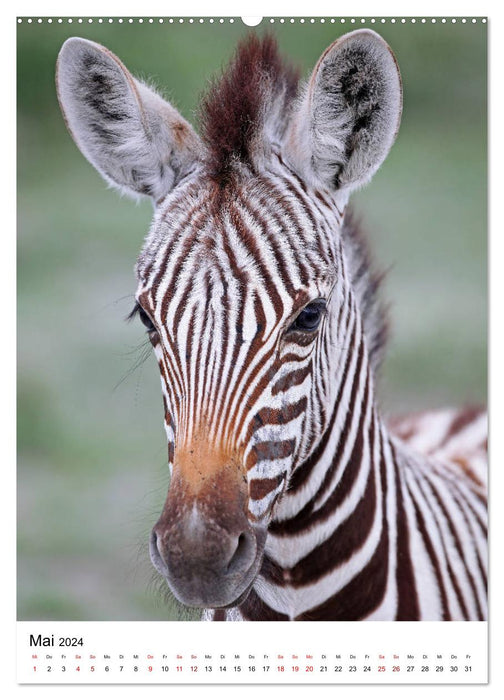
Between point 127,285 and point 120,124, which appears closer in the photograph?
point 120,124

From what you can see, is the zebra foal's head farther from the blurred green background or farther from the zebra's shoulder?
the zebra's shoulder

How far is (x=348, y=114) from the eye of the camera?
264cm

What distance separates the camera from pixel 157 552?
7.42ft

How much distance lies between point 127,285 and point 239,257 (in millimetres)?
3242

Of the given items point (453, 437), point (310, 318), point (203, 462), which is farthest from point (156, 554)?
point (453, 437)

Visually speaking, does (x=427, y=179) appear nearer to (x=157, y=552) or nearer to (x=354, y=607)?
(x=354, y=607)

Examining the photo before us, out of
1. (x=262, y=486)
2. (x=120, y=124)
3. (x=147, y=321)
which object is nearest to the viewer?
(x=262, y=486)

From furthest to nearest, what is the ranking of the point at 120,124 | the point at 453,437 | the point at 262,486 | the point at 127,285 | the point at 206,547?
the point at 127,285
the point at 453,437
the point at 120,124
the point at 262,486
the point at 206,547

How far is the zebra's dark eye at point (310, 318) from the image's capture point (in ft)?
8.03

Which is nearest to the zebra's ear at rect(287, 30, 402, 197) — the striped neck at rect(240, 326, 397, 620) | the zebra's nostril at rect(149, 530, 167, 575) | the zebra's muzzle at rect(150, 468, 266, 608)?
the striped neck at rect(240, 326, 397, 620)

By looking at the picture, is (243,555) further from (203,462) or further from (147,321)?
(147,321)

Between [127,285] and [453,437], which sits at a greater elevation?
[127,285]

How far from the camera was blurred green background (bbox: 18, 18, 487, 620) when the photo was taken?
3.38 m

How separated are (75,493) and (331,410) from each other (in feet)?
11.4
